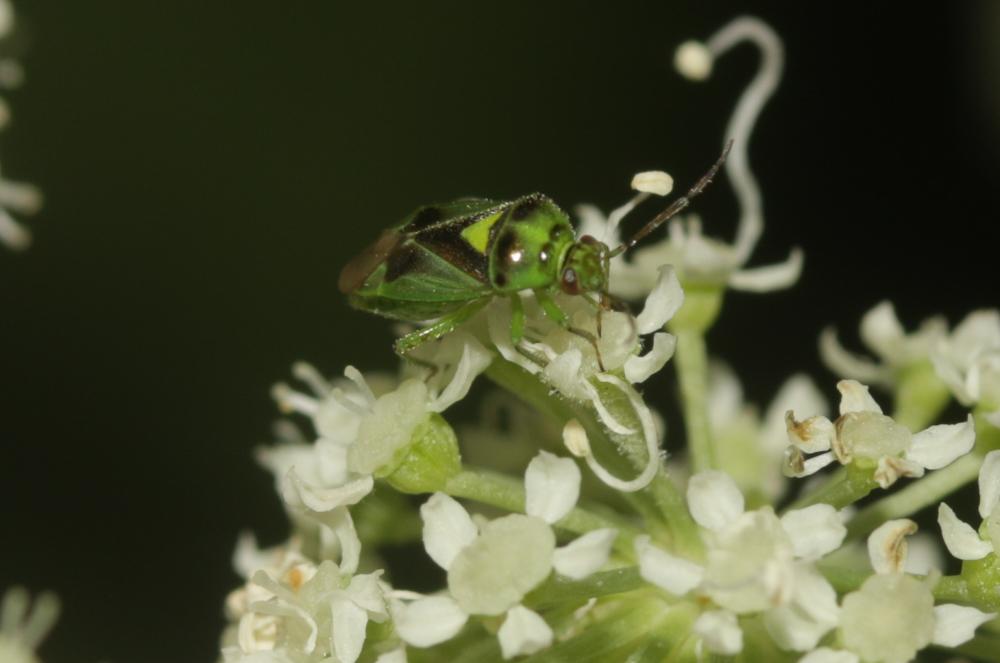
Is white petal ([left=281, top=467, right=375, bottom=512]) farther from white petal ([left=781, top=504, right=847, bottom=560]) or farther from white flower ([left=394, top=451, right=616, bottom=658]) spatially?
white petal ([left=781, top=504, right=847, bottom=560])

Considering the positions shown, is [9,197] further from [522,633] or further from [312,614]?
[522,633]

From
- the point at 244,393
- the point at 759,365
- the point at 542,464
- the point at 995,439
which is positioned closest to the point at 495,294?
the point at 542,464

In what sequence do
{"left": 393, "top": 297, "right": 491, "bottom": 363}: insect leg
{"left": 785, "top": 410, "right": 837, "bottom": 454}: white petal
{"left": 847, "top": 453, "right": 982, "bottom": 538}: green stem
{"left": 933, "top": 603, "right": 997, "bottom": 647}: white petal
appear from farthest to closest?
{"left": 847, "top": 453, "right": 982, "bottom": 538}: green stem < {"left": 393, "top": 297, "right": 491, "bottom": 363}: insect leg < {"left": 785, "top": 410, "right": 837, "bottom": 454}: white petal < {"left": 933, "top": 603, "right": 997, "bottom": 647}: white petal

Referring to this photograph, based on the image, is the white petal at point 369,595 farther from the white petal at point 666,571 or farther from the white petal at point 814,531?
the white petal at point 814,531

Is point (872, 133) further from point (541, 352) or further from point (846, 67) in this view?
point (541, 352)

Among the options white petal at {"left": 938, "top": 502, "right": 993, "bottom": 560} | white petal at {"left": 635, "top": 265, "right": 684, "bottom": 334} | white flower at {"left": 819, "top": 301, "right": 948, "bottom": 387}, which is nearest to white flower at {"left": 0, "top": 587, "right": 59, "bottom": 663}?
white petal at {"left": 635, "top": 265, "right": 684, "bottom": 334}

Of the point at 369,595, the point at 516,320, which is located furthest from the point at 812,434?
the point at 369,595
